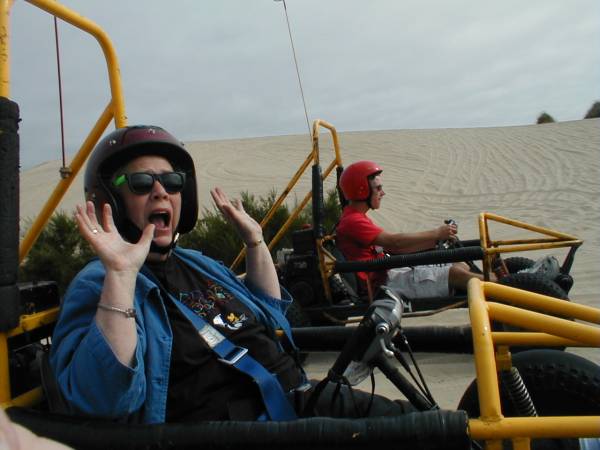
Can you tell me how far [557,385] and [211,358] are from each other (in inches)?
46.2

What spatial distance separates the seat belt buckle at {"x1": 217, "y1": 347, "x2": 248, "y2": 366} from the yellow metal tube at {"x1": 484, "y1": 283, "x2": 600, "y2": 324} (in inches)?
32.5

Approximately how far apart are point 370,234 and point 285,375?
3.03 metres

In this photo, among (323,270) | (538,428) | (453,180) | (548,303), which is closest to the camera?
(538,428)

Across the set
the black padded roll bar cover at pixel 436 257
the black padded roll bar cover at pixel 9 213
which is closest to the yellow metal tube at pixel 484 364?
the black padded roll bar cover at pixel 9 213

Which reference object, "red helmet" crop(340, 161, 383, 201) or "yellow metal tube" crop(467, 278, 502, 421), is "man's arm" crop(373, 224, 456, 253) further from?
"yellow metal tube" crop(467, 278, 502, 421)

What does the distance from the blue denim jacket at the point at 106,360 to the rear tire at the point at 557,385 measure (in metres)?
1.11

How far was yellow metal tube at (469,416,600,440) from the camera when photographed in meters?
1.28

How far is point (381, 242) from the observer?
496cm

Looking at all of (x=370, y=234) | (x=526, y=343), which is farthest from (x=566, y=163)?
(x=526, y=343)

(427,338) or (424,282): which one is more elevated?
(427,338)

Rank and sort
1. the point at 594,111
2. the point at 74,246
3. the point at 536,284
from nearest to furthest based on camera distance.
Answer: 1. the point at 536,284
2. the point at 74,246
3. the point at 594,111

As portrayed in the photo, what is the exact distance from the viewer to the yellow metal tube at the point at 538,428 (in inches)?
50.4

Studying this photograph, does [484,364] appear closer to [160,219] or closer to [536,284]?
[160,219]

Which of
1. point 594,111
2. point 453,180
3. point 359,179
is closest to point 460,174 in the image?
point 453,180
